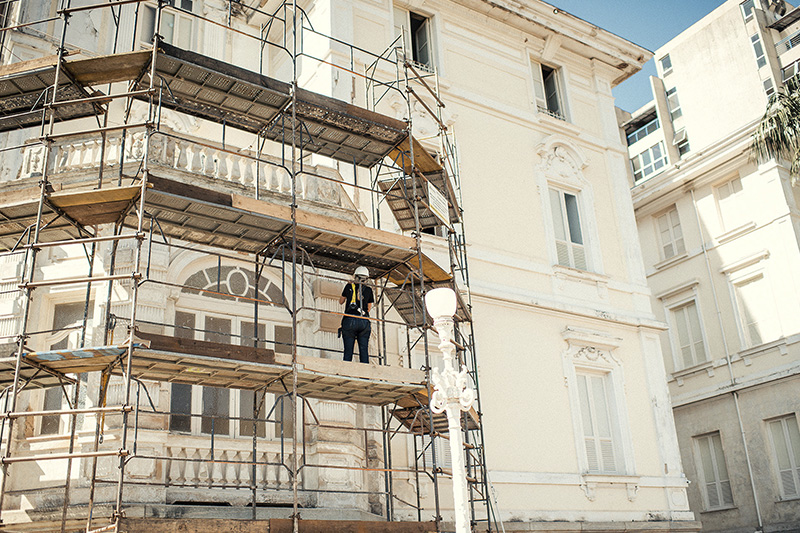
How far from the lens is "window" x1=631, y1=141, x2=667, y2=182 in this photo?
29469 mm

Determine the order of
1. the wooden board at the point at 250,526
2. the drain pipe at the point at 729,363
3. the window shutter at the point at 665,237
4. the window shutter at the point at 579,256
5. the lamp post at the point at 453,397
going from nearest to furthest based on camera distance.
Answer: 1. the lamp post at the point at 453,397
2. the wooden board at the point at 250,526
3. the window shutter at the point at 579,256
4. the drain pipe at the point at 729,363
5. the window shutter at the point at 665,237

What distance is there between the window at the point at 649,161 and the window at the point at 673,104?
1142mm

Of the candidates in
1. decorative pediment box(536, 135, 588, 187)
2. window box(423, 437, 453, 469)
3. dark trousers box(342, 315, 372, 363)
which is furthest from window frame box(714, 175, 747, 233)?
dark trousers box(342, 315, 372, 363)

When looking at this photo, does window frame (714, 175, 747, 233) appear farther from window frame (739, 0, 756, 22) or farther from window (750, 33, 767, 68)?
window frame (739, 0, 756, 22)

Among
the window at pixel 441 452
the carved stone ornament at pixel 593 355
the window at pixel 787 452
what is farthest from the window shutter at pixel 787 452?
the window at pixel 441 452

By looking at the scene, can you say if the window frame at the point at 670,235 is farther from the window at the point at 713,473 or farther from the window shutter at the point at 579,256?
the window shutter at the point at 579,256

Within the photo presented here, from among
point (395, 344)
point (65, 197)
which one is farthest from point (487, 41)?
point (65, 197)

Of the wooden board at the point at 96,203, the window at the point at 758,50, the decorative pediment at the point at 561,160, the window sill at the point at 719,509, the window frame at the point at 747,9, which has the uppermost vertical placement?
the window frame at the point at 747,9

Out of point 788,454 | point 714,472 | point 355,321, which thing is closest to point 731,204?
point 788,454

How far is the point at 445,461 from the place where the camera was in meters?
14.2

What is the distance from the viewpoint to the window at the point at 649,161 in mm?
29469

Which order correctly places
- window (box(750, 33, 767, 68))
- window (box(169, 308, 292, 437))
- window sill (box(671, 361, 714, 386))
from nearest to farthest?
window (box(169, 308, 292, 437))
window sill (box(671, 361, 714, 386))
window (box(750, 33, 767, 68))

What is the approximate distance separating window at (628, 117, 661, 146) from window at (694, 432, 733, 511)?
41.8 ft

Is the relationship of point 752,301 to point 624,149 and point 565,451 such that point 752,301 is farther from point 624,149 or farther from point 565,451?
point 565,451
